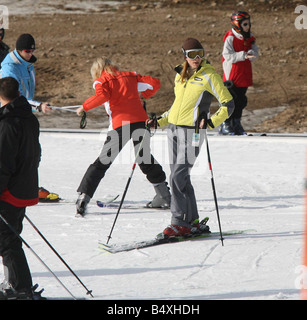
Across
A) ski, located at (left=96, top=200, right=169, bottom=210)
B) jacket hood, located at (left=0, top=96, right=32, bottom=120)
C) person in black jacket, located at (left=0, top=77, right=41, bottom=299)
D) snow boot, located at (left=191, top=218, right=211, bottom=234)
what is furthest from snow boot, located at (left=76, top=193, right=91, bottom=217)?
jacket hood, located at (left=0, top=96, right=32, bottom=120)

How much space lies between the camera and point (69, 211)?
8.26 meters

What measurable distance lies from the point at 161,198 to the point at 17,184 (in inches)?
126

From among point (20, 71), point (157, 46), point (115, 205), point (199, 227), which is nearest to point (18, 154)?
point (199, 227)

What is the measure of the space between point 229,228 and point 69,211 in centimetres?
185

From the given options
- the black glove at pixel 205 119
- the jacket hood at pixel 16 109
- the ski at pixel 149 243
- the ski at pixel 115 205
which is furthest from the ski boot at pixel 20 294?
the ski at pixel 115 205

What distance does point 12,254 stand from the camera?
5230 millimetres

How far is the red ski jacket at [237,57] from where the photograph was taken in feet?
38.3

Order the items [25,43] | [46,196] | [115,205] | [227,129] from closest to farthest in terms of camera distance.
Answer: [25,43]
[115,205]
[46,196]
[227,129]

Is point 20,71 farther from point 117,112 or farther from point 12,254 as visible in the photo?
point 12,254

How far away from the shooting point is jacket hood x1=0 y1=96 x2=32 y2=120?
5.12 metres

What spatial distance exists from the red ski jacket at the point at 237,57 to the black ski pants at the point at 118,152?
414 cm

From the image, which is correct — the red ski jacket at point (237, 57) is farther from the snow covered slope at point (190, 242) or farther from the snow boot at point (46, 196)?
the snow boot at point (46, 196)

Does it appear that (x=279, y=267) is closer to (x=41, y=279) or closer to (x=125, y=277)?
(x=125, y=277)

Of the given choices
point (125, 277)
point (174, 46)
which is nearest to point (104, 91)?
point (125, 277)
